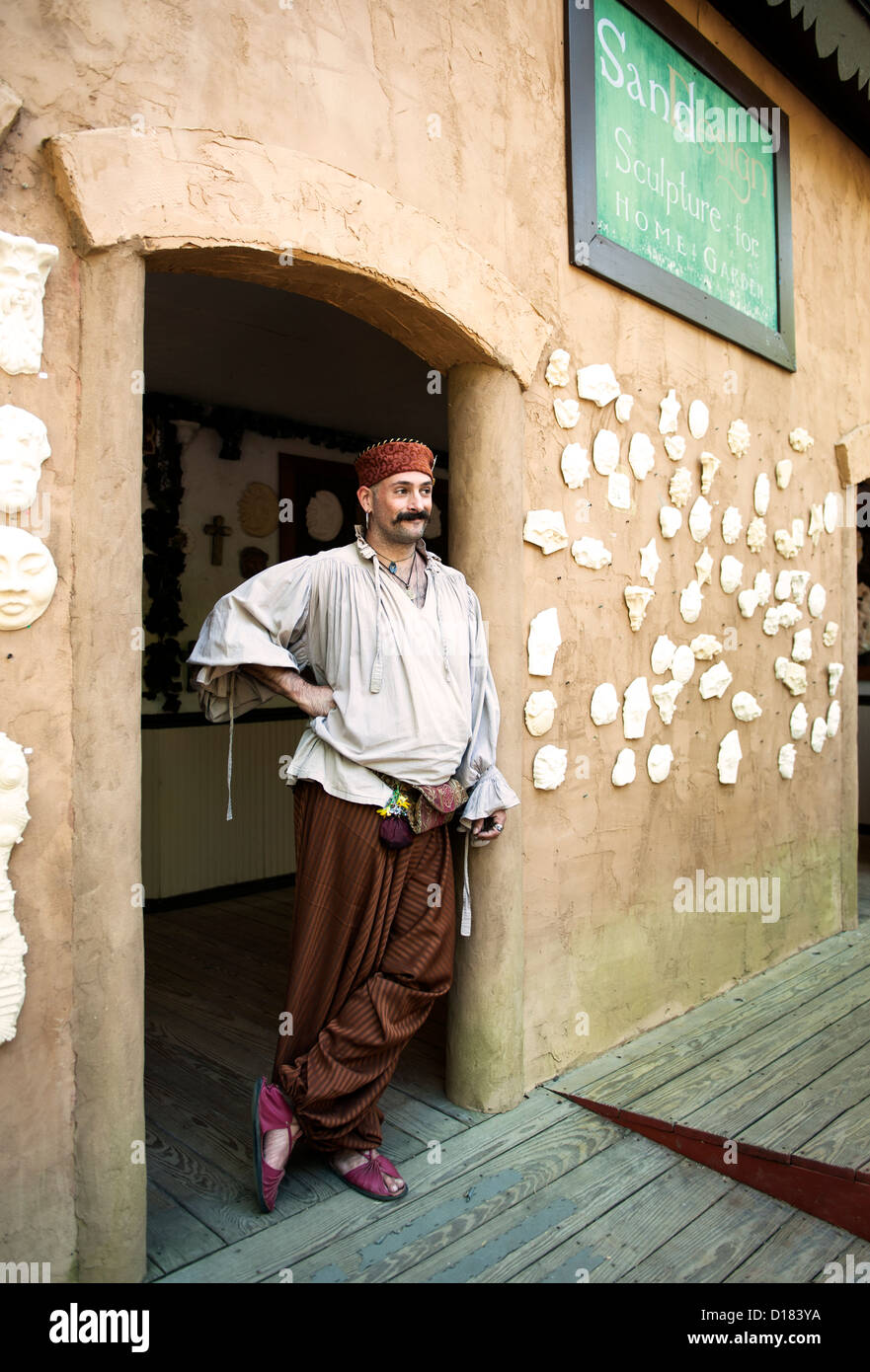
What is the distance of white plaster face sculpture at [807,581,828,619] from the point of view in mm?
4495

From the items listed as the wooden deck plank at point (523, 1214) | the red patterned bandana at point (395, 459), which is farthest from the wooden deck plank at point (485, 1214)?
the red patterned bandana at point (395, 459)

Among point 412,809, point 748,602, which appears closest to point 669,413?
point 748,602

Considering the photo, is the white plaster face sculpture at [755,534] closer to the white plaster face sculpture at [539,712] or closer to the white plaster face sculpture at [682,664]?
the white plaster face sculpture at [682,664]

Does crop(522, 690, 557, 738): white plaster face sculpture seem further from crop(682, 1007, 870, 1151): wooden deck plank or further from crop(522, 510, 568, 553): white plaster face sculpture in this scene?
crop(682, 1007, 870, 1151): wooden deck plank

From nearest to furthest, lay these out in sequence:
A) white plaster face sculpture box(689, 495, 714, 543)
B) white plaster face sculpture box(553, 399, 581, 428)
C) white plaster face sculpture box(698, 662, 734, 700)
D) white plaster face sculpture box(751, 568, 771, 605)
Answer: white plaster face sculpture box(553, 399, 581, 428)
white plaster face sculpture box(689, 495, 714, 543)
white plaster face sculpture box(698, 662, 734, 700)
white plaster face sculpture box(751, 568, 771, 605)

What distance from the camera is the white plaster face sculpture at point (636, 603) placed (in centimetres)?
325

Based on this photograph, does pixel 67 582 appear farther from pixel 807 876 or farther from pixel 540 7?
pixel 807 876

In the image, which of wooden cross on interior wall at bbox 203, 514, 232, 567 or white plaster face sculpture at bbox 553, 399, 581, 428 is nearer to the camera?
white plaster face sculpture at bbox 553, 399, 581, 428

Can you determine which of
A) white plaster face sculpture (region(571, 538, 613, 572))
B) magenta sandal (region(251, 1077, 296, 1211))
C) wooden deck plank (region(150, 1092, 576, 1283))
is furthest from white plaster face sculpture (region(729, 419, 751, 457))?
magenta sandal (region(251, 1077, 296, 1211))

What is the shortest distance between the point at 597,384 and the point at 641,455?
34 cm

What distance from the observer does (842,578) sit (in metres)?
4.82

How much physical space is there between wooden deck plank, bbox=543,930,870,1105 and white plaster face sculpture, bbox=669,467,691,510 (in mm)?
1946

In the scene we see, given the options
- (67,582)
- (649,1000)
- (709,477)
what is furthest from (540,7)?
(649,1000)
